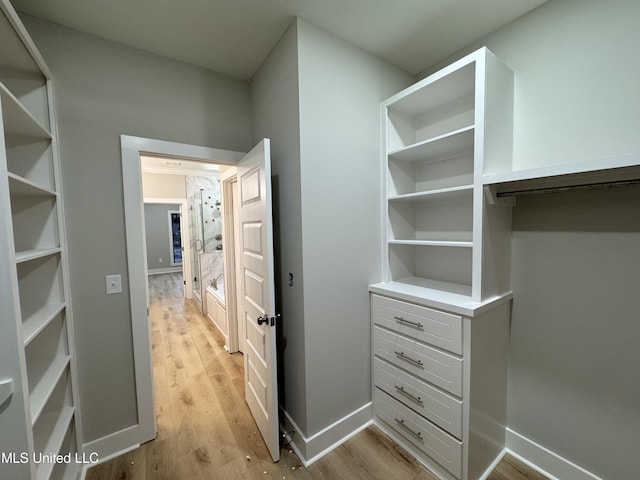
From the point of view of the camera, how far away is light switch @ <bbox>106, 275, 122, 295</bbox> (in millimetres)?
1690

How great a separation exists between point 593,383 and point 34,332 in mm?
2682

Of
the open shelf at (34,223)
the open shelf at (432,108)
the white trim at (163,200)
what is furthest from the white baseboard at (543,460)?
the white trim at (163,200)

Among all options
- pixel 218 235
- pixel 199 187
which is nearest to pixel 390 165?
pixel 218 235

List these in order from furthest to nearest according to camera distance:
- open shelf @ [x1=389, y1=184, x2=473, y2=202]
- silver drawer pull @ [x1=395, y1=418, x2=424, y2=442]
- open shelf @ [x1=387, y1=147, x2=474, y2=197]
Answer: open shelf @ [x1=387, y1=147, x2=474, y2=197] → silver drawer pull @ [x1=395, y1=418, x2=424, y2=442] → open shelf @ [x1=389, y1=184, x2=473, y2=202]

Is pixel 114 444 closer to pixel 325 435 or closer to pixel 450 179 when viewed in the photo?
pixel 325 435

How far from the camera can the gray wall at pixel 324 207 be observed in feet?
5.29

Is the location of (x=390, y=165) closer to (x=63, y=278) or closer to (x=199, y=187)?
(x=63, y=278)

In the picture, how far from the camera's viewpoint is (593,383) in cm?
141

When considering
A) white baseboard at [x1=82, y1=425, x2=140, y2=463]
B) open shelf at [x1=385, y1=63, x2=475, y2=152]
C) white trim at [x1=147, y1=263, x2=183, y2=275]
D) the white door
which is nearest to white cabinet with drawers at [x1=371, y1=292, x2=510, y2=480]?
the white door

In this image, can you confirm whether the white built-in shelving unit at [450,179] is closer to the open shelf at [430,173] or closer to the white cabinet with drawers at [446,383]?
the open shelf at [430,173]

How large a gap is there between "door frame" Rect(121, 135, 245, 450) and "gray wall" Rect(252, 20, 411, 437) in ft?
2.69

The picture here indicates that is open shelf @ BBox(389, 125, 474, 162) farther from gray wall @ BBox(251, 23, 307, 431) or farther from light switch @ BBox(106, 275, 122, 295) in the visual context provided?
light switch @ BBox(106, 275, 122, 295)

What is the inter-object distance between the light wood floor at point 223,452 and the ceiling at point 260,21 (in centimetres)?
268

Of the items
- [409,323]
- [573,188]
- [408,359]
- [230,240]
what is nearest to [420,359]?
[408,359]
